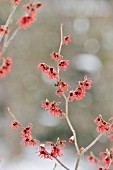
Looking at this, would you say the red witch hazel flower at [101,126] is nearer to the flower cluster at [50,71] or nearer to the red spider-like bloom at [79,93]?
the red spider-like bloom at [79,93]

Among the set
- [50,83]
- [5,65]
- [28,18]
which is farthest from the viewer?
[50,83]

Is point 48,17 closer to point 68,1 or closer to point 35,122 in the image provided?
point 68,1

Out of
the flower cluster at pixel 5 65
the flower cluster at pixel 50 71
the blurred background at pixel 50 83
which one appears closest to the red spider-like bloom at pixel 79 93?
the flower cluster at pixel 50 71

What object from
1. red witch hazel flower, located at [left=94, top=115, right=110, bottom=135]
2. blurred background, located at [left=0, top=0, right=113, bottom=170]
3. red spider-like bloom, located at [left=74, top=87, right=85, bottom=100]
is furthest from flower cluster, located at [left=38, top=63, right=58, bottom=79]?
blurred background, located at [left=0, top=0, right=113, bottom=170]

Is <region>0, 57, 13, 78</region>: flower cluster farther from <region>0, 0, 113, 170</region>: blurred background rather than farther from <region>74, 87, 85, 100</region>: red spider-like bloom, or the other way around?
<region>0, 0, 113, 170</region>: blurred background

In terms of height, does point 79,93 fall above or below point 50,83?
below

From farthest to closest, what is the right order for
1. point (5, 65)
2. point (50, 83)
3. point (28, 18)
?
point (50, 83) < point (5, 65) < point (28, 18)

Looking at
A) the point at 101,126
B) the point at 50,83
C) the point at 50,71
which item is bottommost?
the point at 101,126

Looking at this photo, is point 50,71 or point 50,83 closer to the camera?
point 50,71

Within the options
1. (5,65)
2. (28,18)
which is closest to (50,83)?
(5,65)

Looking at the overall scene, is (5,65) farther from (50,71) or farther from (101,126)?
(101,126)
